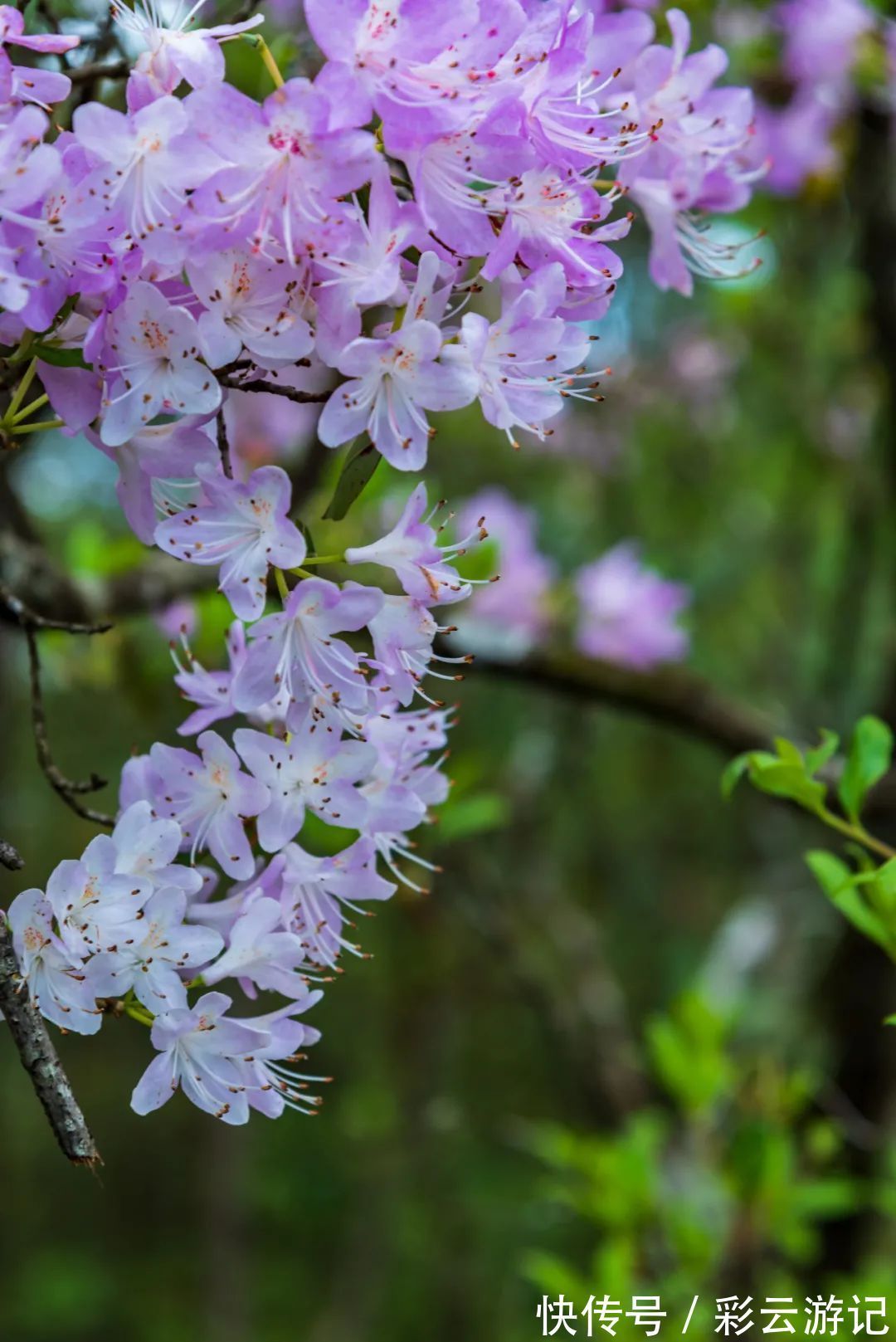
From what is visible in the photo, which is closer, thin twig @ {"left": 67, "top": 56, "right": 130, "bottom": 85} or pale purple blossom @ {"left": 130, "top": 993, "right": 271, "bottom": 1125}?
pale purple blossom @ {"left": 130, "top": 993, "right": 271, "bottom": 1125}

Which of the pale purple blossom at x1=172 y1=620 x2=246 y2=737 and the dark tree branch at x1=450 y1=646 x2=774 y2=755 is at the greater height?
the pale purple blossom at x1=172 y1=620 x2=246 y2=737

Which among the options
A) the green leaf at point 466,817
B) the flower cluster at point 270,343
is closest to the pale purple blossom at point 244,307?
the flower cluster at point 270,343

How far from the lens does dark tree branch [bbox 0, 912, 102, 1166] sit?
668mm

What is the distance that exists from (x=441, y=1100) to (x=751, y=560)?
3055 mm

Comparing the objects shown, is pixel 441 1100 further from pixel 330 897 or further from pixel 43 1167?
pixel 43 1167

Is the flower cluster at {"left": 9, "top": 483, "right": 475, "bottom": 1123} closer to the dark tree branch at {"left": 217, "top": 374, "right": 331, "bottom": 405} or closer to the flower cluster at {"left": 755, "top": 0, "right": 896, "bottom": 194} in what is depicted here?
the dark tree branch at {"left": 217, "top": 374, "right": 331, "bottom": 405}

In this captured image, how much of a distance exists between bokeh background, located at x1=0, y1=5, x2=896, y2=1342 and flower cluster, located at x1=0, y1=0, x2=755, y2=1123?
0.52ft

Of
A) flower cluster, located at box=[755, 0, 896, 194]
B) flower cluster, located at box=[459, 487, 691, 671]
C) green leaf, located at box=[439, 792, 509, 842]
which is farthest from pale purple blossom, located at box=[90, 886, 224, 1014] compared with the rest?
flower cluster, located at box=[755, 0, 896, 194]

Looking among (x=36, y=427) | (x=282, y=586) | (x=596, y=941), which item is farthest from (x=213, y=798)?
(x=596, y=941)

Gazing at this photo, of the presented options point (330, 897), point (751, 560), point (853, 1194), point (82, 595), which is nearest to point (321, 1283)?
point (751, 560)

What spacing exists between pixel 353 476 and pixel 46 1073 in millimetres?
382

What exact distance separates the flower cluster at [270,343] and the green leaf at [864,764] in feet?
1.54

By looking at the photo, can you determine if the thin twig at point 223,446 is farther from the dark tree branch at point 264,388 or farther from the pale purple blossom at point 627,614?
the pale purple blossom at point 627,614

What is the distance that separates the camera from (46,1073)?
67cm
